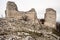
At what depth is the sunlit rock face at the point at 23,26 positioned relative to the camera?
165 feet

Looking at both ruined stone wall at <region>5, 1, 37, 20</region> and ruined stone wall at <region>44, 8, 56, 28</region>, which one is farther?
ruined stone wall at <region>44, 8, 56, 28</region>

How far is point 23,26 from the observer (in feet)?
179

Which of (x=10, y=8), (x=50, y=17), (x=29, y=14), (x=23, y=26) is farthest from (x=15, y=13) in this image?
(x=50, y=17)

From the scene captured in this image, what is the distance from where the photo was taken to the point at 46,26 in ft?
191

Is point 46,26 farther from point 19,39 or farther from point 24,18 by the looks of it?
point 19,39

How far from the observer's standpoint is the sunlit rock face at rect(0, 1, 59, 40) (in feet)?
165

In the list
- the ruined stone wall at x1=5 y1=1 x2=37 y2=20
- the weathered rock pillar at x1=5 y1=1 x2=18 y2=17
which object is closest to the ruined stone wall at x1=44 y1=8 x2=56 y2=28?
the ruined stone wall at x1=5 y1=1 x2=37 y2=20

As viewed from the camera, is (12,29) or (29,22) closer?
(12,29)

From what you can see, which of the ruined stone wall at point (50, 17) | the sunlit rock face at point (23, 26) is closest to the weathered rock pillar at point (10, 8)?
the sunlit rock face at point (23, 26)

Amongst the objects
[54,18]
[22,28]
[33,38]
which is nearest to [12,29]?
[22,28]

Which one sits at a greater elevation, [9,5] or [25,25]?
[9,5]

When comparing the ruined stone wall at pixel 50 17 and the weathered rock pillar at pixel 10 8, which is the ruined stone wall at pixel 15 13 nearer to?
the weathered rock pillar at pixel 10 8

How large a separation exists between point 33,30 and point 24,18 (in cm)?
438

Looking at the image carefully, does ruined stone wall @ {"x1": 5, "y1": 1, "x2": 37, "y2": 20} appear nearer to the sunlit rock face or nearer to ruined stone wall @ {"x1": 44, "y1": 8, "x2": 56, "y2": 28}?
the sunlit rock face
